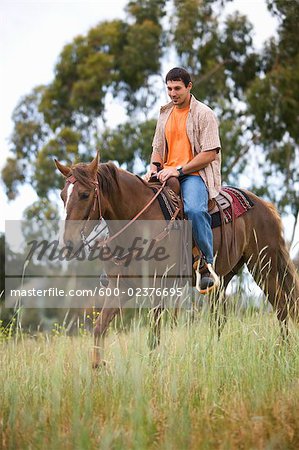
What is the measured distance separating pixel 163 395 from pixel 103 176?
213 centimetres

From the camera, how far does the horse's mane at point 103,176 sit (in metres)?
6.70

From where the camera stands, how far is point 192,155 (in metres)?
7.88

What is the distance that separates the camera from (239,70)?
81.8 feet

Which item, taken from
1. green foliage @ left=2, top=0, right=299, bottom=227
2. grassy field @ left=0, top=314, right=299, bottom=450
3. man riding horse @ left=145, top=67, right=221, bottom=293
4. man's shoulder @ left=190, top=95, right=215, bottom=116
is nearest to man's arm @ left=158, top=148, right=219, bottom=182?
man riding horse @ left=145, top=67, right=221, bottom=293

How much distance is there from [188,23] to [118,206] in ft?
59.4

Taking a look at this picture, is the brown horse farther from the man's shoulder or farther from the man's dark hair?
the man's dark hair

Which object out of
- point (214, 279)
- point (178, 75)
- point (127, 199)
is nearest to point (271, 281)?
point (214, 279)

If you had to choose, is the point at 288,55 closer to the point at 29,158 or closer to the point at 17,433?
the point at 29,158

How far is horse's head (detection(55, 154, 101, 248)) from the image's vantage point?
6555 mm

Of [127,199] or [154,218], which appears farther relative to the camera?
[154,218]

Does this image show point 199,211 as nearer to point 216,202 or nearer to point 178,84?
point 216,202

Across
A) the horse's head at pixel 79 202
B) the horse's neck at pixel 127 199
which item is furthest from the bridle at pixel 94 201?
the horse's neck at pixel 127 199

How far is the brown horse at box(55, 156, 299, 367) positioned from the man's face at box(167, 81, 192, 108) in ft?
3.11

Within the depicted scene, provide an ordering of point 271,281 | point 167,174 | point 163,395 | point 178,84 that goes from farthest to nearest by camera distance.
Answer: point 271,281 → point 178,84 → point 167,174 → point 163,395
